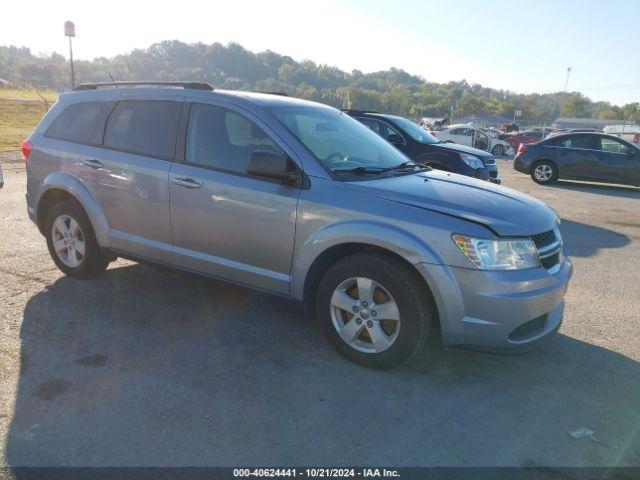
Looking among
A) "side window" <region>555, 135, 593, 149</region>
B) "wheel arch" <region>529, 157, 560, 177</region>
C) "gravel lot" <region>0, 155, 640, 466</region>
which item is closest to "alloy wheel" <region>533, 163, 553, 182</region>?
"wheel arch" <region>529, 157, 560, 177</region>

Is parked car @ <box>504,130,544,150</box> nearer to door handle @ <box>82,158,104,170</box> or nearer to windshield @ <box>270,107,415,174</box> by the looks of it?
windshield @ <box>270,107,415,174</box>

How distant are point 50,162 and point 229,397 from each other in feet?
10.3

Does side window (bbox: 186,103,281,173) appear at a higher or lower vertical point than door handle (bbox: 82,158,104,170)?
higher

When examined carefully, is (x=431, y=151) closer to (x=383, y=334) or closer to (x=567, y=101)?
(x=383, y=334)

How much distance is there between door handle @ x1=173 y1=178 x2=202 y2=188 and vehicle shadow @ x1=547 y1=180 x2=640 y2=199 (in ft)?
39.0

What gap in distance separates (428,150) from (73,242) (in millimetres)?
6435

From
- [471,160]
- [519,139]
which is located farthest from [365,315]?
[519,139]

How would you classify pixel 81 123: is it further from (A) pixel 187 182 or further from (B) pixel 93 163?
(A) pixel 187 182

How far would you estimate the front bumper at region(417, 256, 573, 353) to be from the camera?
3188 millimetres

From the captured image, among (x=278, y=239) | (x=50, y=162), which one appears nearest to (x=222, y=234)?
(x=278, y=239)

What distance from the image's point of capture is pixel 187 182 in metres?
4.11

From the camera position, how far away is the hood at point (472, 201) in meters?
3.32

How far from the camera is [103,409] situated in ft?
9.89

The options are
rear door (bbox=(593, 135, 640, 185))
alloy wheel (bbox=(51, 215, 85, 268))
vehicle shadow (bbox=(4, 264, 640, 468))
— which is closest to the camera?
vehicle shadow (bbox=(4, 264, 640, 468))
